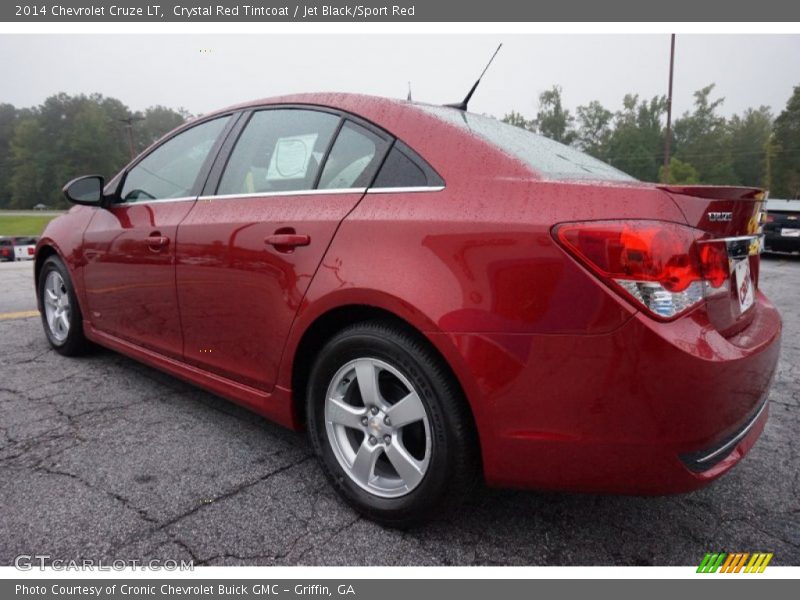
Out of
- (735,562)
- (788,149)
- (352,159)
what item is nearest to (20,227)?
(352,159)

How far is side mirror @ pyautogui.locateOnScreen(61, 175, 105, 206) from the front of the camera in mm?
2988

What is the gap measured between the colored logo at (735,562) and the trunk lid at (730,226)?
701 millimetres

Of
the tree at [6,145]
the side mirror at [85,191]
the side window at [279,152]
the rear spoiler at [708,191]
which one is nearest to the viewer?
the rear spoiler at [708,191]

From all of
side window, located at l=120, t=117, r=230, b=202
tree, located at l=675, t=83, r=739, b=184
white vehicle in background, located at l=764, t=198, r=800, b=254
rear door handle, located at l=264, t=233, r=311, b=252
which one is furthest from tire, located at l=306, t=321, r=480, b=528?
tree, located at l=675, t=83, r=739, b=184

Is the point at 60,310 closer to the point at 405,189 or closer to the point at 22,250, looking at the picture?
the point at 405,189

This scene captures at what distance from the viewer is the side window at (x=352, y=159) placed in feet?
6.10

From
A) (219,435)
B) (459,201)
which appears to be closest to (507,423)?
(459,201)

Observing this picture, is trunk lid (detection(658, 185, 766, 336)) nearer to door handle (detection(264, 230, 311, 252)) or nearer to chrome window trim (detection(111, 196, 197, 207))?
door handle (detection(264, 230, 311, 252))

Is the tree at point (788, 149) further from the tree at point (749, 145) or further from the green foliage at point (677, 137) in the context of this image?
the tree at point (749, 145)

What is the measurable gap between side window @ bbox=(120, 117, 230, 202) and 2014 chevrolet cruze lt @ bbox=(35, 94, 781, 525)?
251 millimetres

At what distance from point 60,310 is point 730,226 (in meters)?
3.87

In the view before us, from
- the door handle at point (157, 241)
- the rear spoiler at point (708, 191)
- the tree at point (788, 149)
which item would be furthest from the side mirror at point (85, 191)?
the tree at point (788, 149)

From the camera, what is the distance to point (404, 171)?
5.78ft

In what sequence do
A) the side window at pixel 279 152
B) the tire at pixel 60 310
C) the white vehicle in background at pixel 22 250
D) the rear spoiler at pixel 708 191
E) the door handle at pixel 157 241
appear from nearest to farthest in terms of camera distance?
the rear spoiler at pixel 708 191, the side window at pixel 279 152, the door handle at pixel 157 241, the tire at pixel 60 310, the white vehicle in background at pixel 22 250
